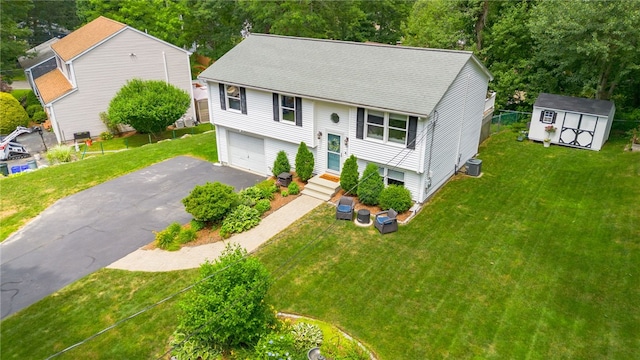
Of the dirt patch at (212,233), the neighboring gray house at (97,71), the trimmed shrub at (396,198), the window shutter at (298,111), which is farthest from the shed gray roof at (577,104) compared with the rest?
the neighboring gray house at (97,71)

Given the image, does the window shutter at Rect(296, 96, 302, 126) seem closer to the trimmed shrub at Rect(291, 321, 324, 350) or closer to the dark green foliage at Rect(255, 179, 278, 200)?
the dark green foliage at Rect(255, 179, 278, 200)

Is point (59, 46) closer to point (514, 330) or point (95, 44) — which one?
point (95, 44)

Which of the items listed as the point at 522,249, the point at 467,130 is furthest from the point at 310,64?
the point at 522,249

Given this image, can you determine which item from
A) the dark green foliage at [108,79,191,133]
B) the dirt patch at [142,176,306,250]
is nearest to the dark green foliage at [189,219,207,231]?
the dirt patch at [142,176,306,250]

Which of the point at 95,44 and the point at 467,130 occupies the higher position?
the point at 95,44

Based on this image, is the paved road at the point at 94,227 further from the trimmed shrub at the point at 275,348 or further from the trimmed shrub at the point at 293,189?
the trimmed shrub at the point at 275,348

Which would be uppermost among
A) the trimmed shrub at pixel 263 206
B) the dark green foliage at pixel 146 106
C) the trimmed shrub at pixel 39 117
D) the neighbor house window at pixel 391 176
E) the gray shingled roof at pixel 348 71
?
the gray shingled roof at pixel 348 71
